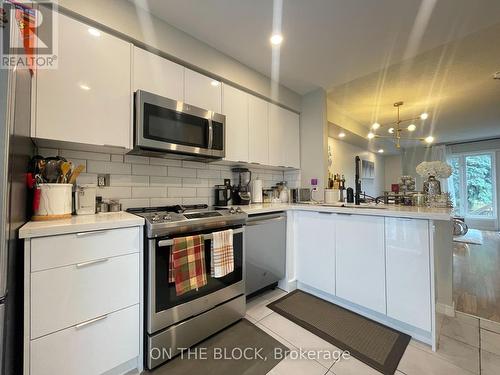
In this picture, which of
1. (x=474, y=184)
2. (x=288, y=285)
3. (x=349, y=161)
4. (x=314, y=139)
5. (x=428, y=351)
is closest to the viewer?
(x=428, y=351)

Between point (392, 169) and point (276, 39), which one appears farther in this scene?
point (392, 169)

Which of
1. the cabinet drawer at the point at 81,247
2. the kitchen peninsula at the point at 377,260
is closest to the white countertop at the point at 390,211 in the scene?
the kitchen peninsula at the point at 377,260

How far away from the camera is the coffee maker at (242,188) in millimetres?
2325

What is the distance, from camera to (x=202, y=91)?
77.4 inches

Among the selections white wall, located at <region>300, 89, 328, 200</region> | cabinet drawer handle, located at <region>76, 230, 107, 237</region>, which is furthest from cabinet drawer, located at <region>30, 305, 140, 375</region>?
white wall, located at <region>300, 89, 328, 200</region>

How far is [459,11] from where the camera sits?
159cm

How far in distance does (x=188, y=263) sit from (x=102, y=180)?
3.16 feet

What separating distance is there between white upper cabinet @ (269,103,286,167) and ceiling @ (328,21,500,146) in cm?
96

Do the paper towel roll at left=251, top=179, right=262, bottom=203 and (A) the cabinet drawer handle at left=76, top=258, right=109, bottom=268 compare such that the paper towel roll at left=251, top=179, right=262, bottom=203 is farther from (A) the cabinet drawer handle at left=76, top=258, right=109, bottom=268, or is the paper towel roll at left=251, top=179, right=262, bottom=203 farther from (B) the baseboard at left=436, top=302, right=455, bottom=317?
(B) the baseboard at left=436, top=302, right=455, bottom=317

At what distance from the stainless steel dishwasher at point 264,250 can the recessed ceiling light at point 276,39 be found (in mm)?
1631

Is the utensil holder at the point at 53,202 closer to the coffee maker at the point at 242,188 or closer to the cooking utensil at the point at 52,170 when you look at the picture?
the cooking utensil at the point at 52,170

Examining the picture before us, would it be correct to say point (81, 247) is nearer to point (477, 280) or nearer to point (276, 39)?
point (276, 39)

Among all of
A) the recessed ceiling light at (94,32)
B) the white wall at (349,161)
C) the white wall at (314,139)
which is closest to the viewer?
the recessed ceiling light at (94,32)
